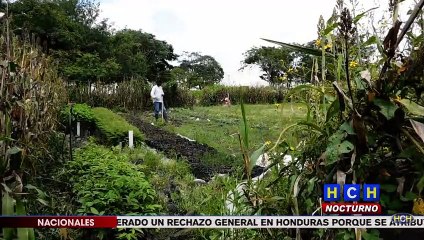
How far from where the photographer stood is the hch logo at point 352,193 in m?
1.18

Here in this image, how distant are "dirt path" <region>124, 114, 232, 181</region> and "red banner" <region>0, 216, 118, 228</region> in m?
2.99

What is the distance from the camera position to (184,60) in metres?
22.9

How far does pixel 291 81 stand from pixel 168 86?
10.9 meters

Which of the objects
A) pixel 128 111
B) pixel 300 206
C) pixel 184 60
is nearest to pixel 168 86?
pixel 128 111

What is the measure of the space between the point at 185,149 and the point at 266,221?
4644 mm

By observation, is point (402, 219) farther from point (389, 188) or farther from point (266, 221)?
point (266, 221)

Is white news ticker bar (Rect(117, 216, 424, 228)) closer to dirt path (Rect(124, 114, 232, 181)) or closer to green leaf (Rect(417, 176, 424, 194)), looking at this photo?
green leaf (Rect(417, 176, 424, 194))

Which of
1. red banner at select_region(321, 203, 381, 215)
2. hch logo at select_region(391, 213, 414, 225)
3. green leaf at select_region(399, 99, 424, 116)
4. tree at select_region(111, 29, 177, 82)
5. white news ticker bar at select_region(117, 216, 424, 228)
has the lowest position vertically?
white news ticker bar at select_region(117, 216, 424, 228)

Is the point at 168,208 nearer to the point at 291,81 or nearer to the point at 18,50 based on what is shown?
the point at 291,81

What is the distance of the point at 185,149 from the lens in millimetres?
5855

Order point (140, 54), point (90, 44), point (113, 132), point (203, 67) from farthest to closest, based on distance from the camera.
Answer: point (203, 67)
point (140, 54)
point (90, 44)
point (113, 132)

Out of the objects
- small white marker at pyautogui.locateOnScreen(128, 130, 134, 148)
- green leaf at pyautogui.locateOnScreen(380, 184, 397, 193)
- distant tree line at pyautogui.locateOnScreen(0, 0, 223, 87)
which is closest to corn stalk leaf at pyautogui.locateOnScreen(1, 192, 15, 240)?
green leaf at pyautogui.locateOnScreen(380, 184, 397, 193)

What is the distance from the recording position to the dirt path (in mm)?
4617

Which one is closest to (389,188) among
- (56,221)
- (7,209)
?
(56,221)
